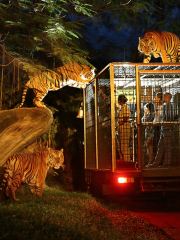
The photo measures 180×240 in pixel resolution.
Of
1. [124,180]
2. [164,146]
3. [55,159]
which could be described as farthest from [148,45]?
[55,159]

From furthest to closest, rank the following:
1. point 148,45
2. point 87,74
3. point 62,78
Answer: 1. point 62,78
2. point 87,74
3. point 148,45

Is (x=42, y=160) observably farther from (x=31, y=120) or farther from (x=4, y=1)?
(x=4, y=1)

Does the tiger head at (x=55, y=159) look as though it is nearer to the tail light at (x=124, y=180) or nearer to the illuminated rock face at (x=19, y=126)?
the illuminated rock face at (x=19, y=126)

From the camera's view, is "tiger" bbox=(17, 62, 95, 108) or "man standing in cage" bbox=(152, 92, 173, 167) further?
"tiger" bbox=(17, 62, 95, 108)

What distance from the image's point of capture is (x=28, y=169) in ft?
25.6

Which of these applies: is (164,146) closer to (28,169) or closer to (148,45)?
(148,45)

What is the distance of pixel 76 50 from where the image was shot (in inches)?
343

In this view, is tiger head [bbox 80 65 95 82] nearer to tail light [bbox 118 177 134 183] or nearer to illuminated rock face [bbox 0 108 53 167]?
illuminated rock face [bbox 0 108 53 167]

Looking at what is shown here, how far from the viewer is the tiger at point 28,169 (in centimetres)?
731

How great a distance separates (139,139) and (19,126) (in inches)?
97.5

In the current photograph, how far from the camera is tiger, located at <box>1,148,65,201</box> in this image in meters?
7.31

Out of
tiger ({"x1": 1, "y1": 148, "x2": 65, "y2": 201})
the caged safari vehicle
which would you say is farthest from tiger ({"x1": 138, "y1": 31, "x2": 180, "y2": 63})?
tiger ({"x1": 1, "y1": 148, "x2": 65, "y2": 201})

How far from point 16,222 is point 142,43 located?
5.81 meters

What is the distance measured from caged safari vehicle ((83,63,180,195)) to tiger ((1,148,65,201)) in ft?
4.10
